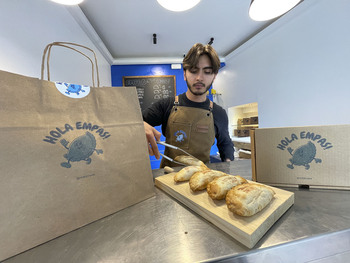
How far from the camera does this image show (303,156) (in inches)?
23.1

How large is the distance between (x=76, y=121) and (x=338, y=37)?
2441 millimetres

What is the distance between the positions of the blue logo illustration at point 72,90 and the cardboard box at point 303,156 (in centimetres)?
64

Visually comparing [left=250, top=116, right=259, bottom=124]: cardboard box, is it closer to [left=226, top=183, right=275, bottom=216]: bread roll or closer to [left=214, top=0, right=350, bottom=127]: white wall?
[left=214, top=0, right=350, bottom=127]: white wall

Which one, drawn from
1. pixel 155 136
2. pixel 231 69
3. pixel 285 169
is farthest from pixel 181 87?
pixel 285 169

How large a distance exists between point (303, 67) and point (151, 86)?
2.53 m

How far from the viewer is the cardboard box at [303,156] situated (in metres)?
0.55

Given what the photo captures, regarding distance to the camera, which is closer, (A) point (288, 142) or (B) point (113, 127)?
(B) point (113, 127)

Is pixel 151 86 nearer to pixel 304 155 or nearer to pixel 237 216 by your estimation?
pixel 304 155

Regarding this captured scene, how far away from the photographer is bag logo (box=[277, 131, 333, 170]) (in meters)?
0.56

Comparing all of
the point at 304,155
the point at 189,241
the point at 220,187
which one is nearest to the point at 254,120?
the point at 304,155

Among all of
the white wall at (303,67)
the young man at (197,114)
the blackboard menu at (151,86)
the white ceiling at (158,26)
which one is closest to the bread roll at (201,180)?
the young man at (197,114)

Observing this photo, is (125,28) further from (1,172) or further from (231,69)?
(1,172)

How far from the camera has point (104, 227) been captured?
1.27 ft

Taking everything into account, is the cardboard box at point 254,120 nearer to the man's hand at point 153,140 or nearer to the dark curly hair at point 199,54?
the dark curly hair at point 199,54
